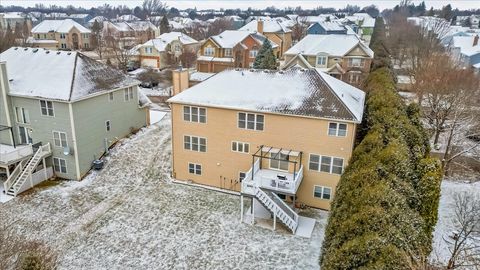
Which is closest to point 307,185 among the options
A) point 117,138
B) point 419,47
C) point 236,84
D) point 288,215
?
point 288,215

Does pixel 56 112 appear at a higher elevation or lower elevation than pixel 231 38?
lower

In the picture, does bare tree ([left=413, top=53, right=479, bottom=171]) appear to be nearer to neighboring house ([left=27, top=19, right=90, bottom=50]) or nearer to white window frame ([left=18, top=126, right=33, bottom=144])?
white window frame ([left=18, top=126, right=33, bottom=144])

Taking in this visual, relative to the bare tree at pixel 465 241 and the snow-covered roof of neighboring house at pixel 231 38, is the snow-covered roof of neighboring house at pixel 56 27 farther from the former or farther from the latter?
the bare tree at pixel 465 241

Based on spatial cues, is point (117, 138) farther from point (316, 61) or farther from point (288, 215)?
point (316, 61)

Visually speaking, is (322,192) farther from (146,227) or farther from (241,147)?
(146,227)

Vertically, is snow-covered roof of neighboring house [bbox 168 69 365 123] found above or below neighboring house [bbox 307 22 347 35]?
below

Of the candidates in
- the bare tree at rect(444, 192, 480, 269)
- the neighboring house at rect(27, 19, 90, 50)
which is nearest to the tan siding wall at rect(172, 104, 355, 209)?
the bare tree at rect(444, 192, 480, 269)

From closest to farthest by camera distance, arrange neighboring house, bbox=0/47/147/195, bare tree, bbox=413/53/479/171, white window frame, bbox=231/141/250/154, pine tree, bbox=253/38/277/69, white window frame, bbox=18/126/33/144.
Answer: white window frame, bbox=231/141/250/154 → neighboring house, bbox=0/47/147/195 → white window frame, bbox=18/126/33/144 → bare tree, bbox=413/53/479/171 → pine tree, bbox=253/38/277/69

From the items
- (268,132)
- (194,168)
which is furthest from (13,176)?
(268,132)
